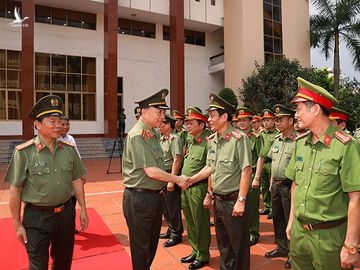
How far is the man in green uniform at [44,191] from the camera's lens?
8.72 feet

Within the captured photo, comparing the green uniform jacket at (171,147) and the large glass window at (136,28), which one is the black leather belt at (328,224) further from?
the large glass window at (136,28)

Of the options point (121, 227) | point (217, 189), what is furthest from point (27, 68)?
point (217, 189)

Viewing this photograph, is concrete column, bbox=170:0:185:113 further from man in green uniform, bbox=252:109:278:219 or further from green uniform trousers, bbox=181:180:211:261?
green uniform trousers, bbox=181:180:211:261

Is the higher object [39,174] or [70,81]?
[70,81]

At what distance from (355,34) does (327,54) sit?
5.98 feet

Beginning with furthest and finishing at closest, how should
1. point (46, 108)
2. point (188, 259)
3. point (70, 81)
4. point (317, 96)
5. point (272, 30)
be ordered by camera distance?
point (272, 30)
point (70, 81)
point (188, 259)
point (46, 108)
point (317, 96)

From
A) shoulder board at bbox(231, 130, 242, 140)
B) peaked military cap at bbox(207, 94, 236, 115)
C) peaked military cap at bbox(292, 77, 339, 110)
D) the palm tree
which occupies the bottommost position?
shoulder board at bbox(231, 130, 242, 140)

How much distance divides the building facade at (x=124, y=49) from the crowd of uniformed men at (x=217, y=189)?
13202mm

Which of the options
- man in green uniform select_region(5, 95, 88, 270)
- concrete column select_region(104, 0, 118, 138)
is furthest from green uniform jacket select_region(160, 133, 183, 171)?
concrete column select_region(104, 0, 118, 138)

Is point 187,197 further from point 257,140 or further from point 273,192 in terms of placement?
point 257,140

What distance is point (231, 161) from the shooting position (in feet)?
10.5

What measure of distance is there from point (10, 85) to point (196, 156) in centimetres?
1690

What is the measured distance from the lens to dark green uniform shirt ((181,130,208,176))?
4336 millimetres

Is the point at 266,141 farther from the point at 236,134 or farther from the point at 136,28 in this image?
the point at 136,28
